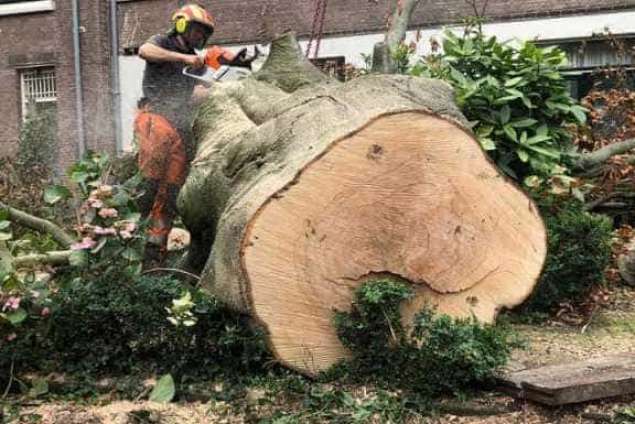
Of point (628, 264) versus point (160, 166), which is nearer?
point (628, 264)

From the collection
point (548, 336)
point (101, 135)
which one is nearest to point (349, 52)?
point (101, 135)

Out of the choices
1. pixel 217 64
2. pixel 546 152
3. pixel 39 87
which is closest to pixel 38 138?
pixel 39 87

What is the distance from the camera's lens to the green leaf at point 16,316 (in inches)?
142

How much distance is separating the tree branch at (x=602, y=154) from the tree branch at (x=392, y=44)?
4.28ft

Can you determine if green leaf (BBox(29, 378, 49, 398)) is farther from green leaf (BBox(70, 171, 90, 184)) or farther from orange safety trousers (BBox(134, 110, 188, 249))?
orange safety trousers (BBox(134, 110, 188, 249))

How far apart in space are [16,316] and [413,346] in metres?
1.67

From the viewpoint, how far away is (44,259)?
438 centimetres

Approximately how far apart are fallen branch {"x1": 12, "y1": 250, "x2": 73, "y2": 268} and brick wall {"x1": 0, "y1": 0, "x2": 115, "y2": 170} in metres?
11.1

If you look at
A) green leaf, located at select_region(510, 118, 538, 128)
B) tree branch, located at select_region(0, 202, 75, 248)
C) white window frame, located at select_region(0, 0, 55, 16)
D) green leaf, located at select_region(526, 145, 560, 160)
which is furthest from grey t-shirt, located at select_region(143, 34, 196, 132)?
white window frame, located at select_region(0, 0, 55, 16)

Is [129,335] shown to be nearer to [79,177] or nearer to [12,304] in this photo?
[12,304]

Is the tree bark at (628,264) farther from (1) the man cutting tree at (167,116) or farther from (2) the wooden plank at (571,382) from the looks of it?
(1) the man cutting tree at (167,116)

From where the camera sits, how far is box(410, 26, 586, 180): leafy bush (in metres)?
4.89

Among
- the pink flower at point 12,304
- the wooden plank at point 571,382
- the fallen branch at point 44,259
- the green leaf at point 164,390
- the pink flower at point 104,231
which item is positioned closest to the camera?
the wooden plank at point 571,382

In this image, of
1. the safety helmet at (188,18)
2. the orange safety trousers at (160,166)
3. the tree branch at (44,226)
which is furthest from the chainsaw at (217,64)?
the tree branch at (44,226)
